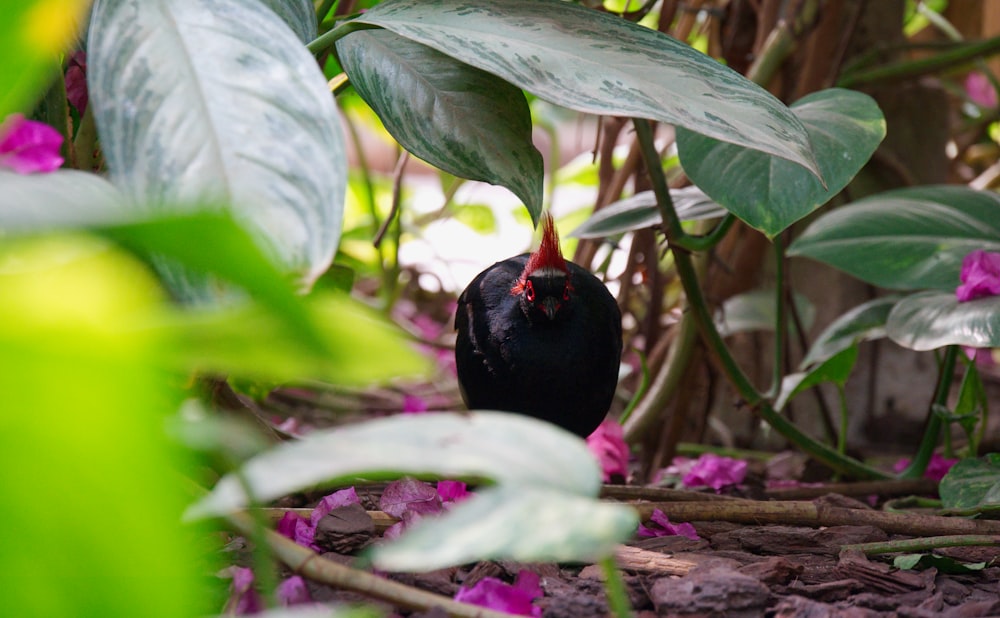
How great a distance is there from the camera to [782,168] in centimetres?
97

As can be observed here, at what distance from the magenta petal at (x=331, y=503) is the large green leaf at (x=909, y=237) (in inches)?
26.8

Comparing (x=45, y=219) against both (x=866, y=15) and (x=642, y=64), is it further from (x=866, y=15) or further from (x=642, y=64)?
(x=866, y=15)

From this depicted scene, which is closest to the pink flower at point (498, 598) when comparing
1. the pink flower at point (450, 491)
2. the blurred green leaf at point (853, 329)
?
the pink flower at point (450, 491)

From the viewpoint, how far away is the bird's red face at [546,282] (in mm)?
1310

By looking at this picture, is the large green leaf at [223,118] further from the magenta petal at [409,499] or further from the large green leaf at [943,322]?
the large green leaf at [943,322]

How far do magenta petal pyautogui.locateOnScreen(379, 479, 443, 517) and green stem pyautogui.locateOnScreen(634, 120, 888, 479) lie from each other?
0.44 m

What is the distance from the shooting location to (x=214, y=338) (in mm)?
348

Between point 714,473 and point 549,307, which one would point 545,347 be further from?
point 714,473

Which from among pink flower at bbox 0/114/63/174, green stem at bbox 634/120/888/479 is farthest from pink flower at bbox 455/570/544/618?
green stem at bbox 634/120/888/479

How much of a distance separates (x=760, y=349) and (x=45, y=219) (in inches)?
68.1

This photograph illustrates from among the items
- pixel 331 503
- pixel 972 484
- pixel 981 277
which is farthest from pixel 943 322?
pixel 331 503

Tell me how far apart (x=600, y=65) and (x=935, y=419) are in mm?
798

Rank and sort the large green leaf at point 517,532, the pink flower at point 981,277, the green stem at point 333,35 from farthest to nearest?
the pink flower at point 981,277 < the green stem at point 333,35 < the large green leaf at point 517,532

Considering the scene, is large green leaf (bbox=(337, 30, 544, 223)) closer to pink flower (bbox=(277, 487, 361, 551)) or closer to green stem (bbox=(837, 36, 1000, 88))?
pink flower (bbox=(277, 487, 361, 551))
